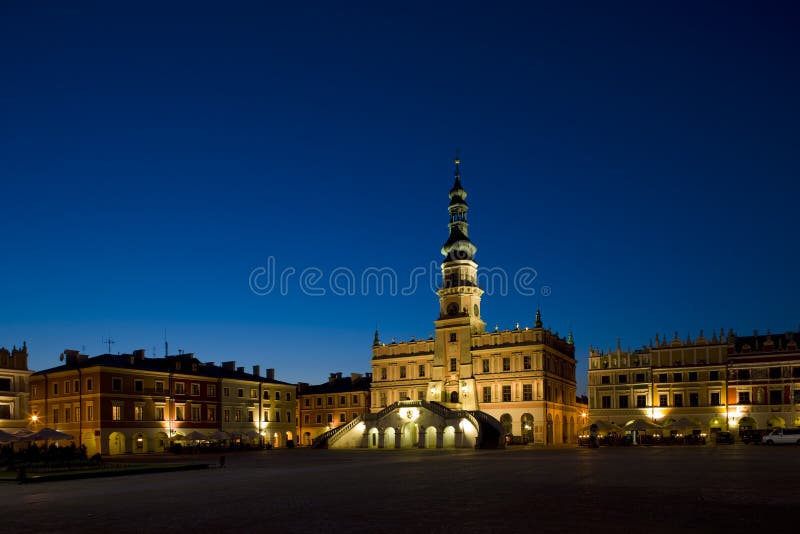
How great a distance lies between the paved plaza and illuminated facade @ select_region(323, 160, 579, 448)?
5023cm

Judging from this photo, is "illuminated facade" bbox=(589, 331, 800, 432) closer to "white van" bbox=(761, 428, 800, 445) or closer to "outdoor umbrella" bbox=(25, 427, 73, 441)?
"white van" bbox=(761, 428, 800, 445)

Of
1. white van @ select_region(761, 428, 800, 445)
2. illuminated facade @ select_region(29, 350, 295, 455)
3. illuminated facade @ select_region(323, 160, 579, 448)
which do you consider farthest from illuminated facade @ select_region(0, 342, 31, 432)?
white van @ select_region(761, 428, 800, 445)

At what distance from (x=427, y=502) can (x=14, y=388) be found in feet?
178

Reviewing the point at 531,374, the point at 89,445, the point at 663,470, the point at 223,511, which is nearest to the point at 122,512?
the point at 223,511

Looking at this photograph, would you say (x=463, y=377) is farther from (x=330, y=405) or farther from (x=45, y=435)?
(x=45, y=435)

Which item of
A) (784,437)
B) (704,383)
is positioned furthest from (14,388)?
(704,383)

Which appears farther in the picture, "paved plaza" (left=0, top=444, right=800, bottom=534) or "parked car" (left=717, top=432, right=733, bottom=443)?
"parked car" (left=717, top=432, right=733, bottom=443)

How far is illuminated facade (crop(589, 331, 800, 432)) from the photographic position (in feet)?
273

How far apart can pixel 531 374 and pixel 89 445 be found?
47.4 m

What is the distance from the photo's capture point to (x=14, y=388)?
6312 cm

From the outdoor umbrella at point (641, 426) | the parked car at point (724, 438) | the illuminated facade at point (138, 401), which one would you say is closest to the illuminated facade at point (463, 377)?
the outdoor umbrella at point (641, 426)

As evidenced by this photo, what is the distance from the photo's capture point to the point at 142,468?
122 ft

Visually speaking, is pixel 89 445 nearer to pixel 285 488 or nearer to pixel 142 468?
pixel 142 468

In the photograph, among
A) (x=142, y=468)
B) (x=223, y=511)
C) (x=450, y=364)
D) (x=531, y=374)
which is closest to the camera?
(x=223, y=511)
